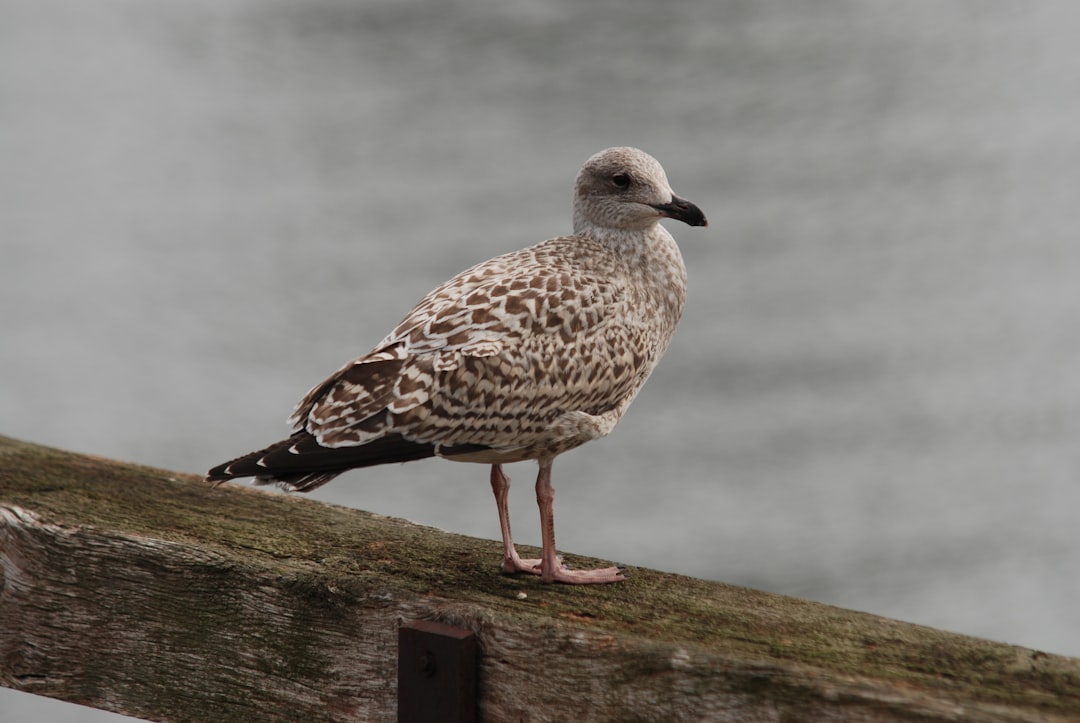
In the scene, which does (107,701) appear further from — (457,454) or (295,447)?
(457,454)

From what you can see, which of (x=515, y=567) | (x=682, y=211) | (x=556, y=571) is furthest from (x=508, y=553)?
(x=682, y=211)

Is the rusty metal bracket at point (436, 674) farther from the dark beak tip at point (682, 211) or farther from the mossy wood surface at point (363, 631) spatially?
the dark beak tip at point (682, 211)

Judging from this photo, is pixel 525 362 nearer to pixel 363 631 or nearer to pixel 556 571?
pixel 556 571

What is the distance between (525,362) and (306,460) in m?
0.65

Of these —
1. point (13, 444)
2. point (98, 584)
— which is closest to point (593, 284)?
point (98, 584)

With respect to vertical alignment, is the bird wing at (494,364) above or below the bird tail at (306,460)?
above

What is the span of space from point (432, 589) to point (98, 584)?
101 centimetres

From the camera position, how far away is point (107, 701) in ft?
12.0

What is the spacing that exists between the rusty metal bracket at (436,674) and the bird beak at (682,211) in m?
1.42

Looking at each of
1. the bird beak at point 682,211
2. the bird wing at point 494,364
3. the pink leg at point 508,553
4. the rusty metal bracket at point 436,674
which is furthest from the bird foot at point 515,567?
the bird beak at point 682,211

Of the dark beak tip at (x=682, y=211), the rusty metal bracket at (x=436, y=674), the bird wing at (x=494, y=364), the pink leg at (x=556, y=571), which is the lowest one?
the rusty metal bracket at (x=436, y=674)

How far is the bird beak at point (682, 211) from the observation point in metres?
3.90

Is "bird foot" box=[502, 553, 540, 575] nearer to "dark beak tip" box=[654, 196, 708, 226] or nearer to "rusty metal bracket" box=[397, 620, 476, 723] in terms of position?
"rusty metal bracket" box=[397, 620, 476, 723]

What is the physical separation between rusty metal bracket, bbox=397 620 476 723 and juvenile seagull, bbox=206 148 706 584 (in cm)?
48
